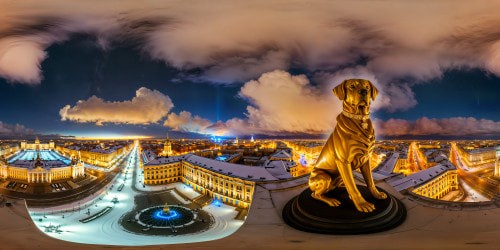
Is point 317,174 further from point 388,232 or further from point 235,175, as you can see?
point 235,175

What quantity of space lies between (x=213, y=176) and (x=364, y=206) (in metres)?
30.1

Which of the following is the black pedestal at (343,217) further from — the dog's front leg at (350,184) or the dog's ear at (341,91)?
the dog's ear at (341,91)

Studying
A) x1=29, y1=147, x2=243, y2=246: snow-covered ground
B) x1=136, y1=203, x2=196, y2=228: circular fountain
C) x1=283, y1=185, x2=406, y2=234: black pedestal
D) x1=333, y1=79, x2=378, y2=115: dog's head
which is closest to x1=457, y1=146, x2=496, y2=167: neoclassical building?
x1=29, y1=147, x2=243, y2=246: snow-covered ground

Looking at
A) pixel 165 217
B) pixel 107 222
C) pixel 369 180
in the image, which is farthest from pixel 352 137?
pixel 107 222

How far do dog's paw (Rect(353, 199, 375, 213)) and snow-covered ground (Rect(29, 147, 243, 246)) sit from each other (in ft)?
38.7

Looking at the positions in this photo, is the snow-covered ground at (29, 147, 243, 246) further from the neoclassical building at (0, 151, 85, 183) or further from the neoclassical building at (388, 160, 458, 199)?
the neoclassical building at (0, 151, 85, 183)

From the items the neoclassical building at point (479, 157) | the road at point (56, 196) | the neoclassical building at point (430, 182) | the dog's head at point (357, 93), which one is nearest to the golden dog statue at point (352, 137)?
the dog's head at point (357, 93)

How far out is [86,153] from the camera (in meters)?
83.9

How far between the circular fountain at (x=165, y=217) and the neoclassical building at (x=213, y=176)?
19.2ft

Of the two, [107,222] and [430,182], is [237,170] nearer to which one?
[107,222]

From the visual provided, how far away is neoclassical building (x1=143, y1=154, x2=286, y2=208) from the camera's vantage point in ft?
104

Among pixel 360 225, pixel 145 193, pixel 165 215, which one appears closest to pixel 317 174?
pixel 360 225

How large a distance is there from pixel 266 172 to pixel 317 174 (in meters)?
24.7

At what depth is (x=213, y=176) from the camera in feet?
119
